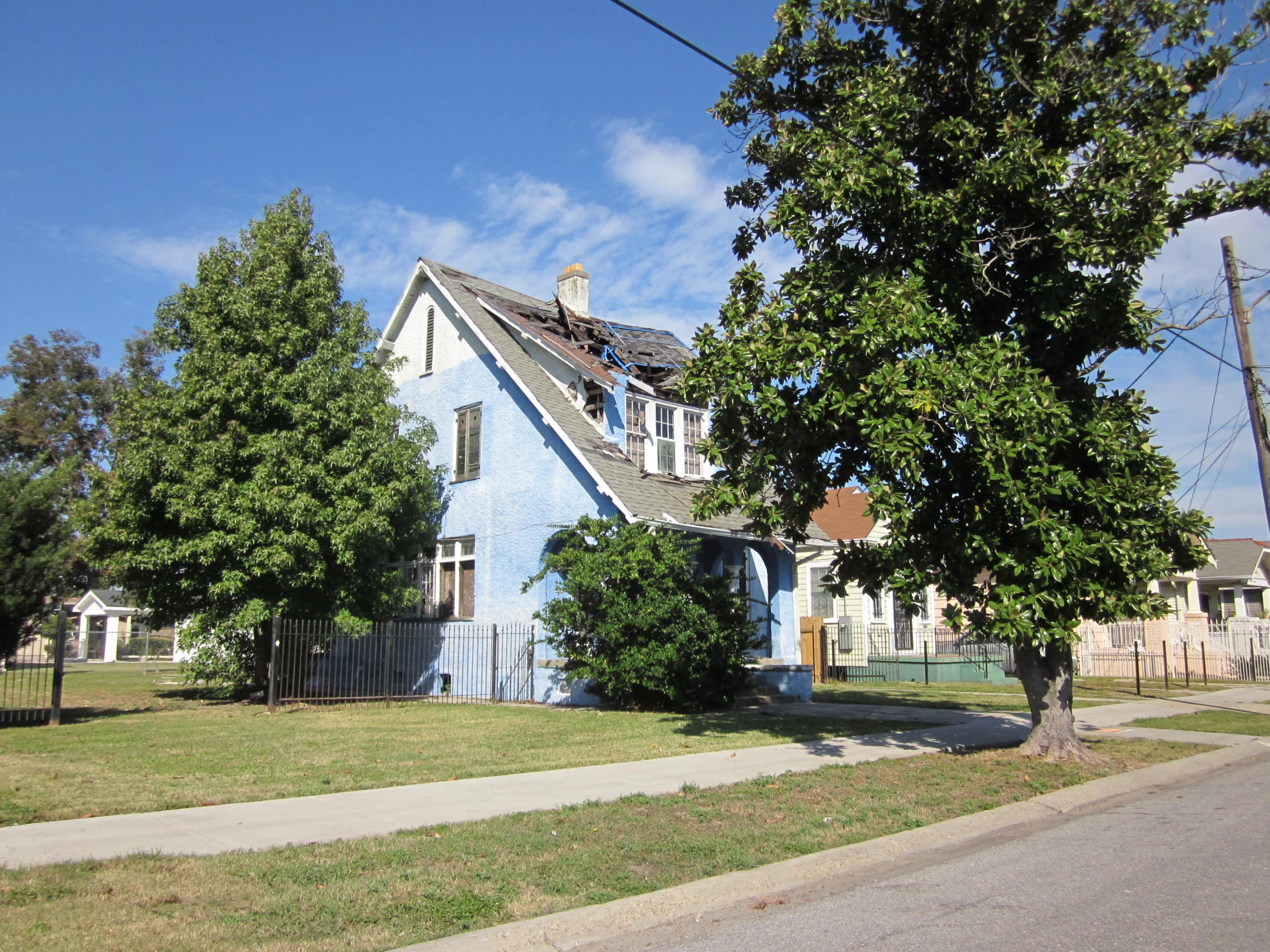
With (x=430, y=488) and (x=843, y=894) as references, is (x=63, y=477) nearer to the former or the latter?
(x=430, y=488)

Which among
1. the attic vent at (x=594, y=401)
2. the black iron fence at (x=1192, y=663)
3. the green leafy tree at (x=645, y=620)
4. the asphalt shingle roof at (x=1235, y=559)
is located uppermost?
the attic vent at (x=594, y=401)

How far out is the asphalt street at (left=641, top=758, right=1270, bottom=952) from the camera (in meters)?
5.02

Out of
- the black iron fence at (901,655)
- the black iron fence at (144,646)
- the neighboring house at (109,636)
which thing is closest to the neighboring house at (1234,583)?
the black iron fence at (901,655)

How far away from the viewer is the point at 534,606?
19.3m

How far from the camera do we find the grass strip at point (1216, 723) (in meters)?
14.9

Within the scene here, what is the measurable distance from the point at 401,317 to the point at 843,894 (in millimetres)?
20630

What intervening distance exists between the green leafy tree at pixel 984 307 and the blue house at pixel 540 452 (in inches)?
268

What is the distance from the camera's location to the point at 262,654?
19.2 metres

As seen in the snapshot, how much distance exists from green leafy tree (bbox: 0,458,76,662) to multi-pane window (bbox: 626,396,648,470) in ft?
34.3

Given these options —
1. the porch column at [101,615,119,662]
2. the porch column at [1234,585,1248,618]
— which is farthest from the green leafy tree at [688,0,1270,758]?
the porch column at [101,615,119,662]

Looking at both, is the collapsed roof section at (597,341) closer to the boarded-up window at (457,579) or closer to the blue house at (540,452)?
the blue house at (540,452)

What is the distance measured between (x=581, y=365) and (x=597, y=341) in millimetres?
2729

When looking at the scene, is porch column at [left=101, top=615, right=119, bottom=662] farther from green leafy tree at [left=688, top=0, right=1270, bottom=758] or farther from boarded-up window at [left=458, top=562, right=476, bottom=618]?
green leafy tree at [left=688, top=0, right=1270, bottom=758]

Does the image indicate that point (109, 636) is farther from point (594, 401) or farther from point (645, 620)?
point (645, 620)
